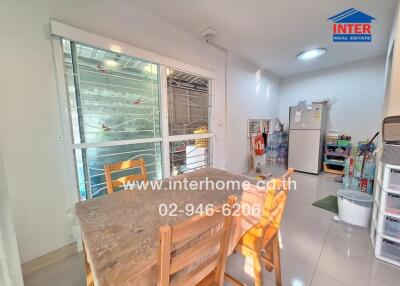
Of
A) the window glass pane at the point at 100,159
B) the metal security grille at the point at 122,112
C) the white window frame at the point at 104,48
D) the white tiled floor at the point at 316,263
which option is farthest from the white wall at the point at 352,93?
the window glass pane at the point at 100,159

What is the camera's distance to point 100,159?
1.94 meters

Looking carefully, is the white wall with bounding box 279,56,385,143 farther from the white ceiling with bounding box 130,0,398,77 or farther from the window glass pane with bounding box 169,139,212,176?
the window glass pane with bounding box 169,139,212,176

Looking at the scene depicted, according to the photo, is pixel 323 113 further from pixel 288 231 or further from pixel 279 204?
pixel 279 204

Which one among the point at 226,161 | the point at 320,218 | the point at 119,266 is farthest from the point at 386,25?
the point at 119,266

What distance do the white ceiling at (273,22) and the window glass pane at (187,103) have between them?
69 centimetres

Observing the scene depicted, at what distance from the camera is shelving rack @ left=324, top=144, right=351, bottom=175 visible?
12.8ft

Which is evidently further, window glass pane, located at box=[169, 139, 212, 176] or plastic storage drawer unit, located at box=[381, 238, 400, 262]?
window glass pane, located at box=[169, 139, 212, 176]

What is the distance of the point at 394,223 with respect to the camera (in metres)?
1.55

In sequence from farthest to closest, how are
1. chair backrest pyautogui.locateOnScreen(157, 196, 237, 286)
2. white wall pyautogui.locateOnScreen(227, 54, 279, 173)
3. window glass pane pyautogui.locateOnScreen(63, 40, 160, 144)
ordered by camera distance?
white wall pyautogui.locateOnScreen(227, 54, 279, 173)
window glass pane pyautogui.locateOnScreen(63, 40, 160, 144)
chair backrest pyautogui.locateOnScreen(157, 196, 237, 286)

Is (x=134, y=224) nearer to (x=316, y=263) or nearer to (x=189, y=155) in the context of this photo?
(x=316, y=263)

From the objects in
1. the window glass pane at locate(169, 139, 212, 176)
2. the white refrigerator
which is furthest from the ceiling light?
the window glass pane at locate(169, 139, 212, 176)

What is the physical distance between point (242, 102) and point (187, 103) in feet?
4.76

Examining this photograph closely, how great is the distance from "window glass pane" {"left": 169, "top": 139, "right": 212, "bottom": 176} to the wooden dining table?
0.98 m

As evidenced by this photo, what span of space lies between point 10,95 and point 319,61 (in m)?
4.91
